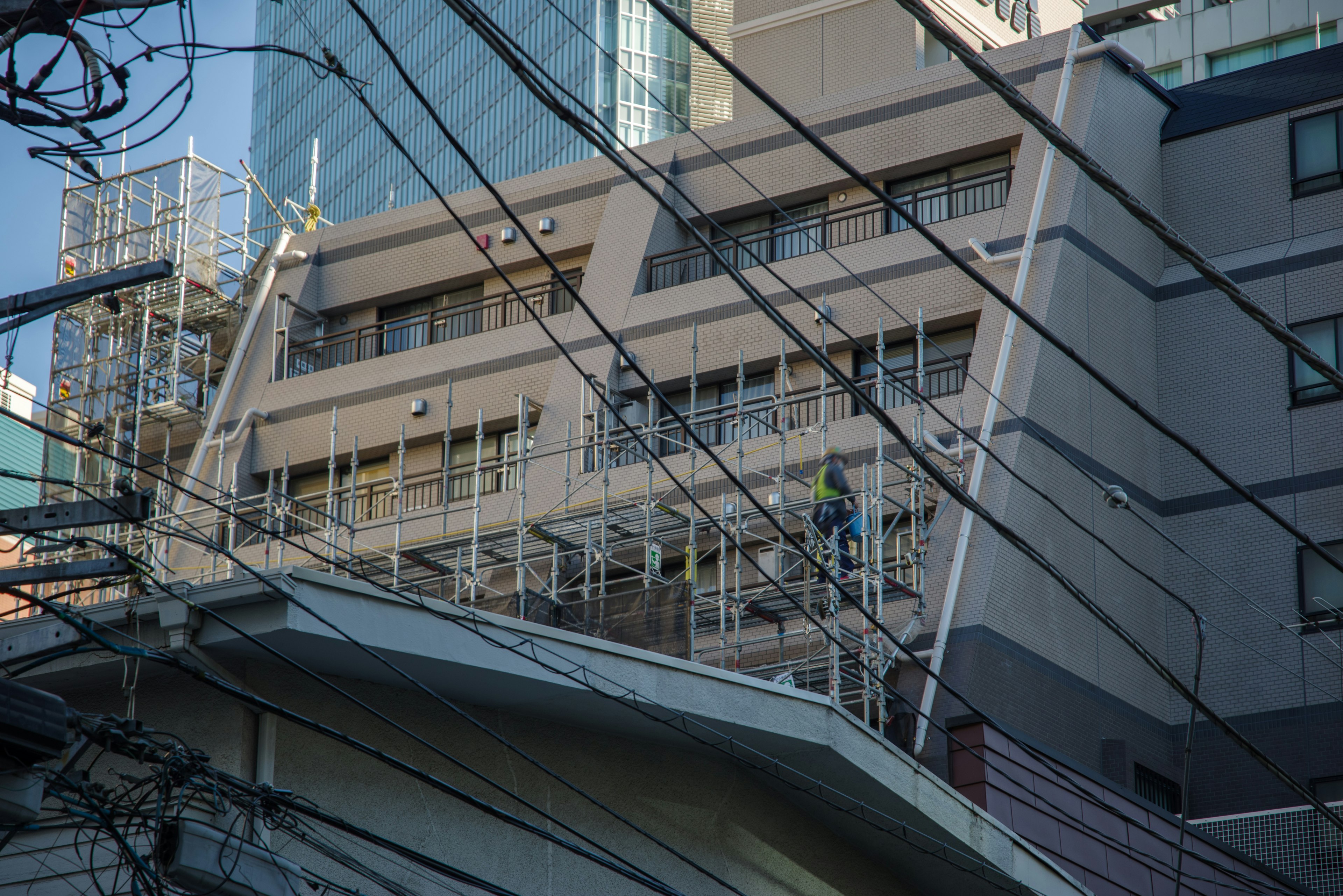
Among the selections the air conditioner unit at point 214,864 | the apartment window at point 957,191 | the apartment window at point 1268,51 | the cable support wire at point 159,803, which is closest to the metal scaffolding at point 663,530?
the apartment window at point 957,191

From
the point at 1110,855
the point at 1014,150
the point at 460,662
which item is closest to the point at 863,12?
the point at 1014,150

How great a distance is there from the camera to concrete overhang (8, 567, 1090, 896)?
Answer: 14.5m

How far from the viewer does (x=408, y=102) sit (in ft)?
351

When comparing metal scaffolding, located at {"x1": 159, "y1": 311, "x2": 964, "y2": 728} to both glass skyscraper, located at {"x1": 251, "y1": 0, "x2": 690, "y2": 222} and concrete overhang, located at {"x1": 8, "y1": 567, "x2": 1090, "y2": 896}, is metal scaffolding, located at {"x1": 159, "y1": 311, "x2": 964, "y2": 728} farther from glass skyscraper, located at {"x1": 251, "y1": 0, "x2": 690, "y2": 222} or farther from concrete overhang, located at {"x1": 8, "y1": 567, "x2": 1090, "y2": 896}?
glass skyscraper, located at {"x1": 251, "y1": 0, "x2": 690, "y2": 222}

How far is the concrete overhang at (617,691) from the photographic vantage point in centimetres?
1451

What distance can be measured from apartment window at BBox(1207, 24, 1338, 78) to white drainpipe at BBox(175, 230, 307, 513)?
24.2 meters

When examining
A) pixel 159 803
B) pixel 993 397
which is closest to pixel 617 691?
pixel 159 803

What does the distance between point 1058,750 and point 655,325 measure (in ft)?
35.6

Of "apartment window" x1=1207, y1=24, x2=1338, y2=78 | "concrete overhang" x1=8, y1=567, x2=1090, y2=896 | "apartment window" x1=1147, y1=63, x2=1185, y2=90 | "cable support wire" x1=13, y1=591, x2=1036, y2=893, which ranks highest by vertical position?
"apartment window" x1=1147, y1=63, x2=1185, y2=90

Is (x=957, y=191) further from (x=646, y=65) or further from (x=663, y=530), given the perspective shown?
(x=646, y=65)

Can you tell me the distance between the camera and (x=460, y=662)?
50.9ft

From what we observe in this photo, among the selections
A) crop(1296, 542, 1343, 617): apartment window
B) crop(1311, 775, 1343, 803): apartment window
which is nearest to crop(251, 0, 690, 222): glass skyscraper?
crop(1296, 542, 1343, 617): apartment window

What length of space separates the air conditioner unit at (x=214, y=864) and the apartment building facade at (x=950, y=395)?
9799 mm

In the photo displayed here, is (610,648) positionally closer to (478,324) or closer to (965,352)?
(965,352)
